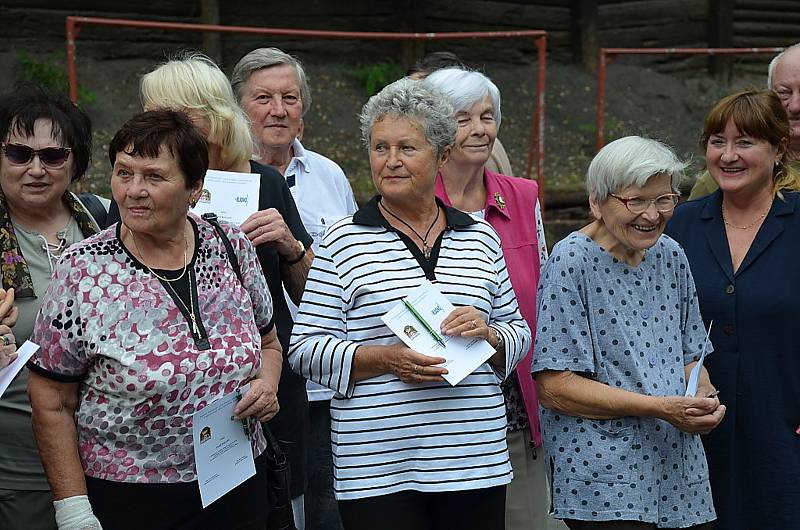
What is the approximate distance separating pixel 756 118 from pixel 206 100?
6.11ft

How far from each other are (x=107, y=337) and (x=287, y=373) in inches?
40.2

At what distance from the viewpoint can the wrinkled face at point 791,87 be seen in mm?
4328

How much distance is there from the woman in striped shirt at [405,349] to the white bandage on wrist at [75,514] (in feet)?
2.32

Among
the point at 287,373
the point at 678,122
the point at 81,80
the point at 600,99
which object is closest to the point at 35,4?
the point at 81,80

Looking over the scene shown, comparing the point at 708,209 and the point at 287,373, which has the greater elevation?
the point at 708,209

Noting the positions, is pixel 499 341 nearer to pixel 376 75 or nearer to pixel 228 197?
pixel 228 197

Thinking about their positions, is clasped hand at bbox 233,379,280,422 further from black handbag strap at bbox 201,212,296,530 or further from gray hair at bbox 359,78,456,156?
gray hair at bbox 359,78,456,156

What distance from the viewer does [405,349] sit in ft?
9.89

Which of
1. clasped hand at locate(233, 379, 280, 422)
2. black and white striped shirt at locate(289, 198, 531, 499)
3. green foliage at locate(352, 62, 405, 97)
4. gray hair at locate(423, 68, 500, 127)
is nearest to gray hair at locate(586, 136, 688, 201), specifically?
black and white striped shirt at locate(289, 198, 531, 499)

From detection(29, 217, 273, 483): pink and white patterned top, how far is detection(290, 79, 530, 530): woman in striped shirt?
0.33 meters

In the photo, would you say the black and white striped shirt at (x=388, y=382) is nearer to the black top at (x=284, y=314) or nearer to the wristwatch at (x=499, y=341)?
the wristwatch at (x=499, y=341)

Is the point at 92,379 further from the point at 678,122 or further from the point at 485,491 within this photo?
the point at 678,122

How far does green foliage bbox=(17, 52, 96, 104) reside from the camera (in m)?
8.82

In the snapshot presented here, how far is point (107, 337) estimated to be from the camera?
9.04ft
